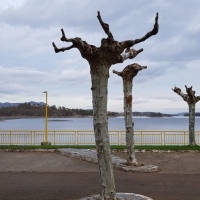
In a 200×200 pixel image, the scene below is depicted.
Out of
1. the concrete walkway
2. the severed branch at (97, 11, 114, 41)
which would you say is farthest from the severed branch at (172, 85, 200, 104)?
the severed branch at (97, 11, 114, 41)

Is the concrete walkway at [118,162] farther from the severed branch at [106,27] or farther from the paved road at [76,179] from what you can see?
the severed branch at [106,27]

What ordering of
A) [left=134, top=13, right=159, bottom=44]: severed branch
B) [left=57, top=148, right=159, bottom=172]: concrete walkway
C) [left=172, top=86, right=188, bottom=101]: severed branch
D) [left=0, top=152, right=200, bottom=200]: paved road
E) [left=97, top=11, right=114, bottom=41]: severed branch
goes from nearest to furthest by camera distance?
[left=97, top=11, right=114, bottom=41]: severed branch
[left=134, top=13, right=159, bottom=44]: severed branch
[left=0, top=152, right=200, bottom=200]: paved road
[left=57, top=148, right=159, bottom=172]: concrete walkway
[left=172, top=86, right=188, bottom=101]: severed branch

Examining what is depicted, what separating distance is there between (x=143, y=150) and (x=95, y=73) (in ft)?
39.5

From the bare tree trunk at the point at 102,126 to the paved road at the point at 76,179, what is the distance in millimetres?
1382

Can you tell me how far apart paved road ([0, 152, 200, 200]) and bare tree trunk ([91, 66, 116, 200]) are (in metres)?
1.38

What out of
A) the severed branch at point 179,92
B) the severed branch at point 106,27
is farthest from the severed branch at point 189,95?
the severed branch at point 106,27

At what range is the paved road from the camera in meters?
9.73

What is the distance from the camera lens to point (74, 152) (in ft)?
59.3

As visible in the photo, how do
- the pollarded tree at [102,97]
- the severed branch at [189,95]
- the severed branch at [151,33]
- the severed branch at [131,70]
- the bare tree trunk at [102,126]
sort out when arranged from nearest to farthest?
the severed branch at [151,33], the pollarded tree at [102,97], the bare tree trunk at [102,126], the severed branch at [131,70], the severed branch at [189,95]

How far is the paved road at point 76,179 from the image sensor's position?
31.9 feet

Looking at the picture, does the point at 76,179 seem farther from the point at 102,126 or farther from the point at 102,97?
the point at 102,97

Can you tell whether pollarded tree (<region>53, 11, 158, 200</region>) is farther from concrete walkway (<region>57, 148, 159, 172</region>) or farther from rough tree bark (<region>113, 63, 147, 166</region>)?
rough tree bark (<region>113, 63, 147, 166</region>)

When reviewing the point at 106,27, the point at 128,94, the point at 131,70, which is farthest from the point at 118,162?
the point at 106,27

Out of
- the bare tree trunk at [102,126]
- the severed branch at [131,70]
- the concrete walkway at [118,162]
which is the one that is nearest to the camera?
the bare tree trunk at [102,126]
